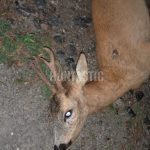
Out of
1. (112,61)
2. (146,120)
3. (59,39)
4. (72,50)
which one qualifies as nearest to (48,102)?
(72,50)

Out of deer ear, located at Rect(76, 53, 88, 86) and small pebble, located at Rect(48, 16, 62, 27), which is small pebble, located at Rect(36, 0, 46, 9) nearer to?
small pebble, located at Rect(48, 16, 62, 27)

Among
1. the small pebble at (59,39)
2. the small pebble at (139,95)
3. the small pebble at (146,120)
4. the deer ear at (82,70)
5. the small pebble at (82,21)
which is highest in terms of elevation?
the deer ear at (82,70)

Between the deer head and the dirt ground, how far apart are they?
3.19 ft

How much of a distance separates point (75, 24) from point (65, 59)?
816mm

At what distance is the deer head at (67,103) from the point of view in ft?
18.2

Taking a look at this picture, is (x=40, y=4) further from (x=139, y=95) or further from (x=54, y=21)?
(x=139, y=95)

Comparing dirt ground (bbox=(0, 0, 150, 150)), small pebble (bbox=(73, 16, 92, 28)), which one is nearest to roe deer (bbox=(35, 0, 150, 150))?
dirt ground (bbox=(0, 0, 150, 150))

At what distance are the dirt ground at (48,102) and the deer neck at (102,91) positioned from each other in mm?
1052

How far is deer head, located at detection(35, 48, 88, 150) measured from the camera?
554 cm

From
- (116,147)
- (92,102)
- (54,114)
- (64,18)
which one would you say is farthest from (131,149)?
(64,18)

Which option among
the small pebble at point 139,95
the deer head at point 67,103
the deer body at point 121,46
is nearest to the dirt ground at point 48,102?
the small pebble at point 139,95

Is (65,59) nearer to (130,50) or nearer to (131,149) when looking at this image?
(130,50)

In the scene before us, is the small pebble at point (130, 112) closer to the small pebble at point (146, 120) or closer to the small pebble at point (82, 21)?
the small pebble at point (146, 120)

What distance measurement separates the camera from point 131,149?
23.5 ft
